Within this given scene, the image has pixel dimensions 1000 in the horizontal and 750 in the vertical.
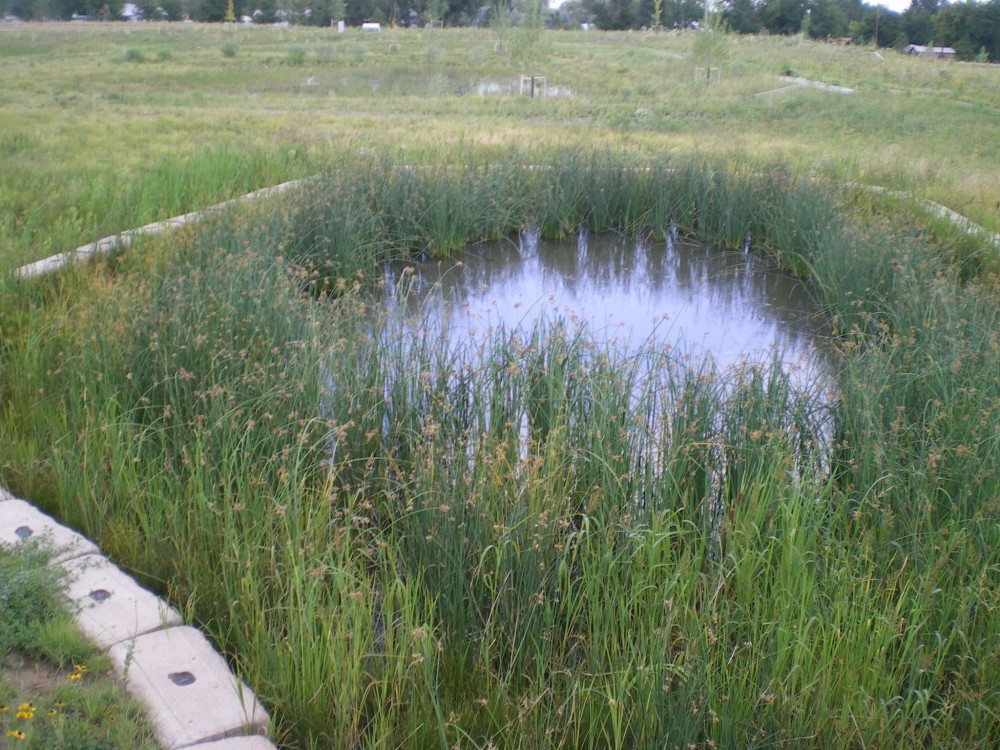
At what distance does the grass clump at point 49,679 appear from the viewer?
6.61ft

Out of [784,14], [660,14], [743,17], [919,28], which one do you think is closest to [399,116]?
→ [660,14]

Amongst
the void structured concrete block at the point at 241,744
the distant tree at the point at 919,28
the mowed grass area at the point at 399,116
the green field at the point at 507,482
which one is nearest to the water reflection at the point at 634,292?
the green field at the point at 507,482

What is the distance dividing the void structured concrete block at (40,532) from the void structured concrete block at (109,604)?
50 millimetres

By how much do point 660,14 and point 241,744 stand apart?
48065 mm

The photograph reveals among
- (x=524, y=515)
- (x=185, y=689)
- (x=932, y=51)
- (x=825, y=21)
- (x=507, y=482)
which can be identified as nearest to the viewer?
(x=185, y=689)

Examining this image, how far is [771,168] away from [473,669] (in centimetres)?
612

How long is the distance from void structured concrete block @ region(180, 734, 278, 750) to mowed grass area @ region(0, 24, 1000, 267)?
361 centimetres

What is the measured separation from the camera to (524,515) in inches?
108

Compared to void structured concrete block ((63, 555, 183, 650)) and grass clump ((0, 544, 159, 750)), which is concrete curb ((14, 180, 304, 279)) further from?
grass clump ((0, 544, 159, 750))

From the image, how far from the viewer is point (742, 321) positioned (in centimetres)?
593

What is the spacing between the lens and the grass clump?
6.61ft

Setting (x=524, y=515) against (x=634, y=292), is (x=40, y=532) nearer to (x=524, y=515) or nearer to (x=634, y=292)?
(x=524, y=515)

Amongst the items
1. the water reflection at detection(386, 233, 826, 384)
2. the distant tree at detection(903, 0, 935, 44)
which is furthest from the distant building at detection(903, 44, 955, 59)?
the water reflection at detection(386, 233, 826, 384)

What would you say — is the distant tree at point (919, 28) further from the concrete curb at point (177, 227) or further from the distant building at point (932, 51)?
the concrete curb at point (177, 227)
